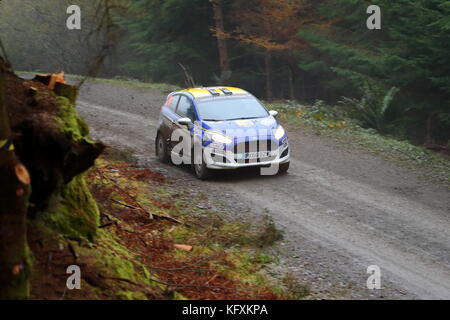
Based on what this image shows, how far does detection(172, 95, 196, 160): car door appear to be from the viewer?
1473cm

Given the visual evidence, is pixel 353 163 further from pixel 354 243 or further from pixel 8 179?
pixel 8 179

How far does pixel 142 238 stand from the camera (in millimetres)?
9273

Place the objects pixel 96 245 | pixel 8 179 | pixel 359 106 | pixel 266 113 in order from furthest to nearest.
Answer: pixel 359 106 < pixel 266 113 < pixel 96 245 < pixel 8 179

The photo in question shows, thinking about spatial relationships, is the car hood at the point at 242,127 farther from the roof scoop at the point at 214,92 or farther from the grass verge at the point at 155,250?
the grass verge at the point at 155,250

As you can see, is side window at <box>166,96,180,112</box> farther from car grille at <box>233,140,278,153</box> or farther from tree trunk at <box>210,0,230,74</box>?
tree trunk at <box>210,0,230,74</box>

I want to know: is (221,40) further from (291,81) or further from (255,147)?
(255,147)

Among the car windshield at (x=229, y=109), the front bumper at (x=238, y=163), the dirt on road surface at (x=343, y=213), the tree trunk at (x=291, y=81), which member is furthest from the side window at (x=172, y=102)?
the tree trunk at (x=291, y=81)

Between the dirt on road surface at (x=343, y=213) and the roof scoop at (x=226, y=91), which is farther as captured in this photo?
the roof scoop at (x=226, y=91)

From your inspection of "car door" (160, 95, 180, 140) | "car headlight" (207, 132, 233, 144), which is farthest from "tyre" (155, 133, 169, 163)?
"car headlight" (207, 132, 233, 144)

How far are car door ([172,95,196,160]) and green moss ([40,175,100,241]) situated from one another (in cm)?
702

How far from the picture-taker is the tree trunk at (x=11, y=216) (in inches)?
187

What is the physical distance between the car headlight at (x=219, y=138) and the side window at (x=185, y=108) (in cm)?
100
